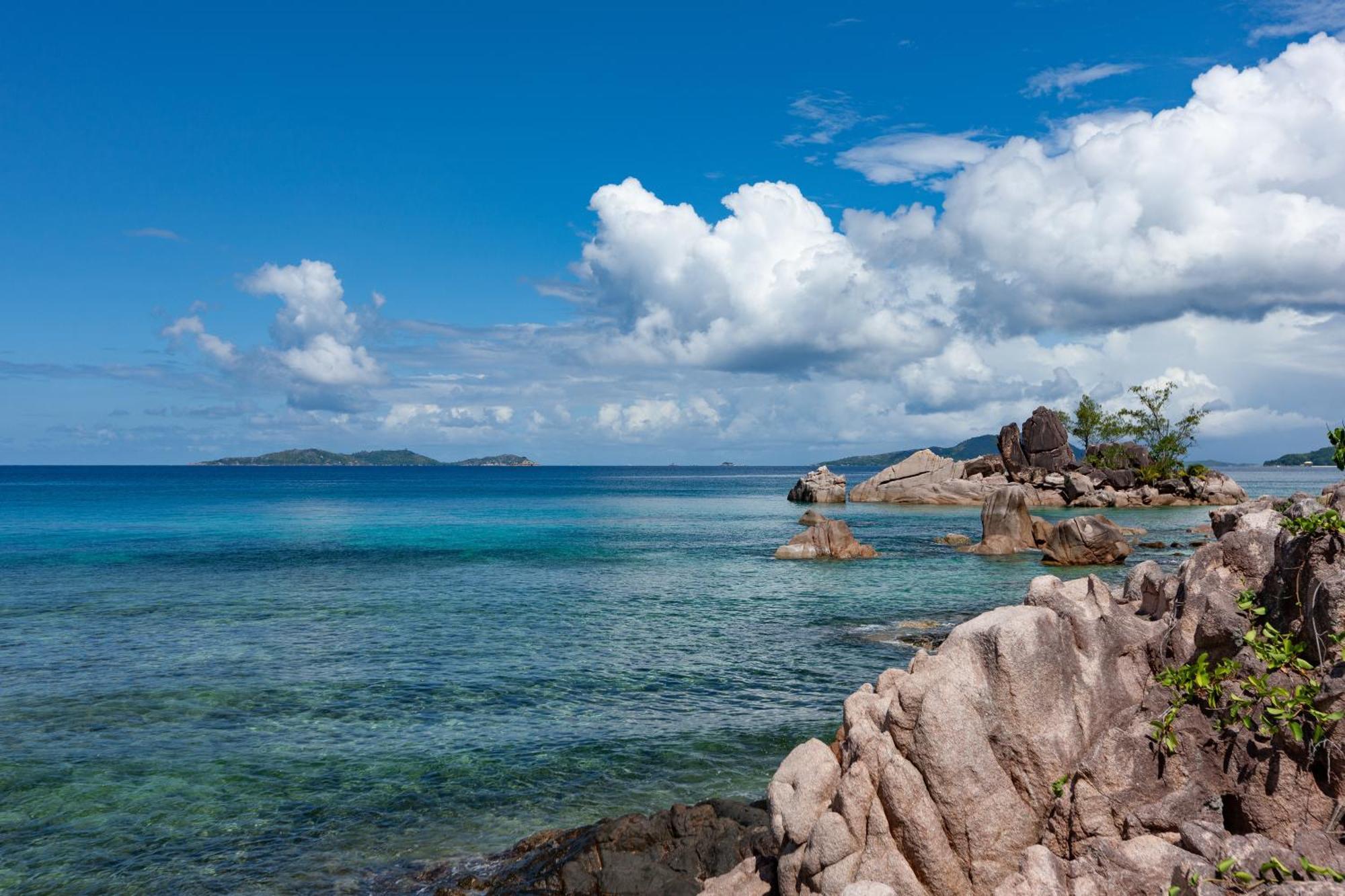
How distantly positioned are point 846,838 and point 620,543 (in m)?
63.6

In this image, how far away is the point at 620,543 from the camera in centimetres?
7512

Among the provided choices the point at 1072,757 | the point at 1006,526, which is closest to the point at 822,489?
the point at 1006,526

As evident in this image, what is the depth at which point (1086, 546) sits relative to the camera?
55.1 m

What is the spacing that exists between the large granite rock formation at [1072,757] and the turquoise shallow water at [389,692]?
7.18 m

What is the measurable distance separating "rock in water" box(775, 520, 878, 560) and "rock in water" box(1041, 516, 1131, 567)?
39.0 feet

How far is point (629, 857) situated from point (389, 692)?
14.8 metres

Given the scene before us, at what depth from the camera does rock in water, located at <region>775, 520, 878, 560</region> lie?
2384 inches

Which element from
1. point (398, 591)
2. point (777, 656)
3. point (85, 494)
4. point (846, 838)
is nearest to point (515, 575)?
point (398, 591)

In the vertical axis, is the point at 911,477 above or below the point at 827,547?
above

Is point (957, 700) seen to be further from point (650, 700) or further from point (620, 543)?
point (620, 543)

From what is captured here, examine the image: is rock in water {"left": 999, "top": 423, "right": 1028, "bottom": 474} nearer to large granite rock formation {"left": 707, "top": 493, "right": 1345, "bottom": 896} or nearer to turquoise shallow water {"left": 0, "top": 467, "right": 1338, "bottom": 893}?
turquoise shallow water {"left": 0, "top": 467, "right": 1338, "bottom": 893}

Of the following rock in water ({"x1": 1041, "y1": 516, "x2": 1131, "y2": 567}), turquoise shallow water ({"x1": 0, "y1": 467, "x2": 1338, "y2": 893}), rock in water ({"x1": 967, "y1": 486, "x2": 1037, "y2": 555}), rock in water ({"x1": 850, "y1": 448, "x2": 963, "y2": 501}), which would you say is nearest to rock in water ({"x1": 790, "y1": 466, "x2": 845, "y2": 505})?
rock in water ({"x1": 850, "y1": 448, "x2": 963, "y2": 501})

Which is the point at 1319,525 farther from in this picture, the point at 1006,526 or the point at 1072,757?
the point at 1006,526

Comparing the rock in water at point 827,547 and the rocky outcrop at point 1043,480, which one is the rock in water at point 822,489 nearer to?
the rocky outcrop at point 1043,480
